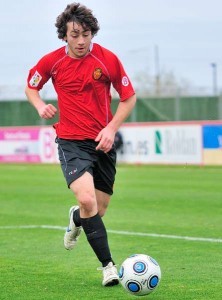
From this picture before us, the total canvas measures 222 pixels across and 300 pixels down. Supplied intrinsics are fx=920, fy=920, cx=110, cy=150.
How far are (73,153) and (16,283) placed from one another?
4.34ft

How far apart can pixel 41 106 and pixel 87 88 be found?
1.51 ft

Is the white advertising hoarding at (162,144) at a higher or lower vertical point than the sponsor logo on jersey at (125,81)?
lower

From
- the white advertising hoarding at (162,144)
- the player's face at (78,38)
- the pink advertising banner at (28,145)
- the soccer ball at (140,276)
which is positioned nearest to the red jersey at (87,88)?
the player's face at (78,38)

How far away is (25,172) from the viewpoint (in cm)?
3025

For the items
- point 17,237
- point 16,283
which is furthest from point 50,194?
point 16,283

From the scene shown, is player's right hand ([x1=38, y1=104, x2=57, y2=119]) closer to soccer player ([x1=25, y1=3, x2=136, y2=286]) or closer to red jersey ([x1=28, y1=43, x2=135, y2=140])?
soccer player ([x1=25, y1=3, x2=136, y2=286])

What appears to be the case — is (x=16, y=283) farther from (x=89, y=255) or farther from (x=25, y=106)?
(x=25, y=106)

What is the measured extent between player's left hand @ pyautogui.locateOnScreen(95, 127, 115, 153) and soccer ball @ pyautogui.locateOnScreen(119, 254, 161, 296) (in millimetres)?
1109

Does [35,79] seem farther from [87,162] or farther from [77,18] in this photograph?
[87,162]

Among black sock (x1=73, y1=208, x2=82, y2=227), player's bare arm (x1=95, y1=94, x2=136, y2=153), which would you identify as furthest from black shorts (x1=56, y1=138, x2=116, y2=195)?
black sock (x1=73, y1=208, x2=82, y2=227)

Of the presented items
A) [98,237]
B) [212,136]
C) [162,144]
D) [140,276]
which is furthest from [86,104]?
[162,144]

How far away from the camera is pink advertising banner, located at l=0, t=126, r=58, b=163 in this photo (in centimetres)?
3478

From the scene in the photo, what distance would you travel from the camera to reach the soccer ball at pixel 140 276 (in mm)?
7609

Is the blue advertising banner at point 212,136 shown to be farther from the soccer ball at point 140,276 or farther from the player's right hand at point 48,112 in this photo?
the soccer ball at point 140,276
